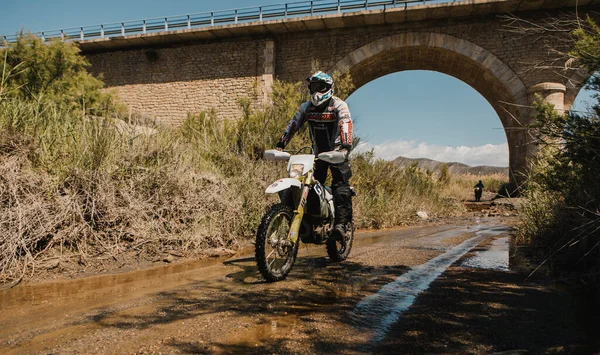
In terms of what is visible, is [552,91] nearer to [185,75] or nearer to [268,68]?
[268,68]

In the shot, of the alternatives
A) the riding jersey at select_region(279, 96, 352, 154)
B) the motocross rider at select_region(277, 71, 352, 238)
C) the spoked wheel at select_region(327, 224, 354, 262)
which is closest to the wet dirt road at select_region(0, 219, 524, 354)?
the spoked wheel at select_region(327, 224, 354, 262)

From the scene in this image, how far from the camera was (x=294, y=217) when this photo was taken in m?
3.76

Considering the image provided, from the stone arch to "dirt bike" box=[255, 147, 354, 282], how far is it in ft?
51.7

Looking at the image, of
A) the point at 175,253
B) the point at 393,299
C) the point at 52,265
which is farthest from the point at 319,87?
the point at 52,265

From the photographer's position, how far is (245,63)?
71.9 ft

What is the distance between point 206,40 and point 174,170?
1888cm

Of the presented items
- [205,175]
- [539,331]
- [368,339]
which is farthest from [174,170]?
[539,331]

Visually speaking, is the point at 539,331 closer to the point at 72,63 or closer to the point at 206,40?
the point at 72,63

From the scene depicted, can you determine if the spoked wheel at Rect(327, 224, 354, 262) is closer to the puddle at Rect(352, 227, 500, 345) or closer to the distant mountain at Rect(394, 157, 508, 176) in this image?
the puddle at Rect(352, 227, 500, 345)

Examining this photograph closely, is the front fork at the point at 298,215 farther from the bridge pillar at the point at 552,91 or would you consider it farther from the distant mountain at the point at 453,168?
the bridge pillar at the point at 552,91

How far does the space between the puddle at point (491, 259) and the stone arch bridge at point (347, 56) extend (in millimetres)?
12855

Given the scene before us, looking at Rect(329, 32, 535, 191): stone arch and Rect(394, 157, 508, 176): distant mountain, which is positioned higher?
Rect(329, 32, 535, 191): stone arch

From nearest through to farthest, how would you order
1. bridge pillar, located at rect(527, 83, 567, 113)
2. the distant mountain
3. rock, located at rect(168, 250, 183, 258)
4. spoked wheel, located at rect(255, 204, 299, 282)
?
spoked wheel, located at rect(255, 204, 299, 282)
rock, located at rect(168, 250, 183, 258)
the distant mountain
bridge pillar, located at rect(527, 83, 567, 113)

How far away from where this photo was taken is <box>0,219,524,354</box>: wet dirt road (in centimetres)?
212
